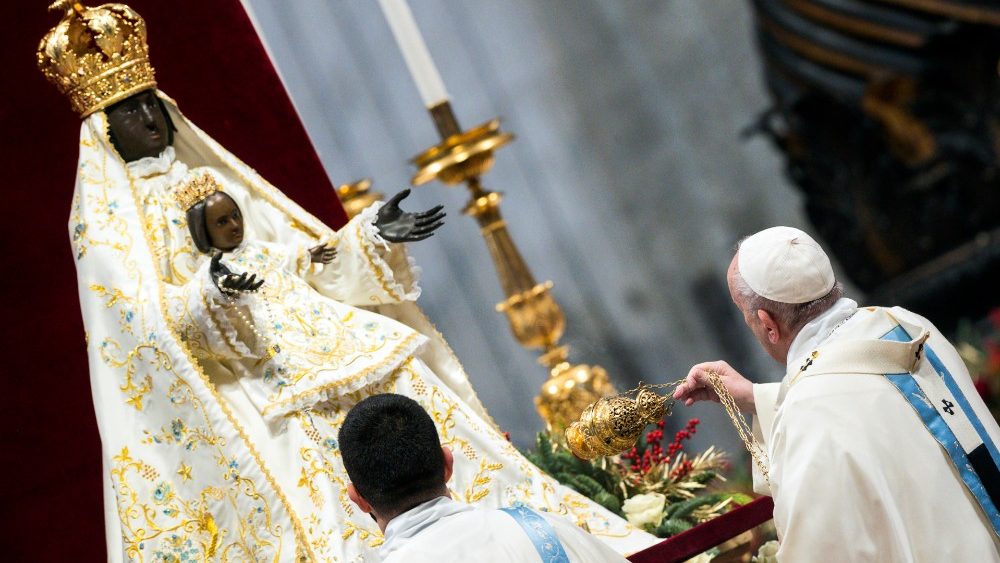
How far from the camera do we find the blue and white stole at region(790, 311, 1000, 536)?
2791mm

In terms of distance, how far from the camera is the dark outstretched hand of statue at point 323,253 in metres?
4.20

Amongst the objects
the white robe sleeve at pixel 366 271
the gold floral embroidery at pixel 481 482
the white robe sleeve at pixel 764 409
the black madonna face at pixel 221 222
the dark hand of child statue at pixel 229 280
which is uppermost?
the black madonna face at pixel 221 222

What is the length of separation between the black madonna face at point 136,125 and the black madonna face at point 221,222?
0.32 metres

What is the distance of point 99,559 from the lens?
185 inches

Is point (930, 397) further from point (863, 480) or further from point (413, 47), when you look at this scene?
point (413, 47)

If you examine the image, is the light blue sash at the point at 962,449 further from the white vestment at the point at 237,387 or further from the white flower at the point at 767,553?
the white vestment at the point at 237,387

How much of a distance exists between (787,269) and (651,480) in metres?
1.55

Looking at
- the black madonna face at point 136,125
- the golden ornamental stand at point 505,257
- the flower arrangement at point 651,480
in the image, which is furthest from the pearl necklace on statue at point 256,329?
the golden ornamental stand at point 505,257

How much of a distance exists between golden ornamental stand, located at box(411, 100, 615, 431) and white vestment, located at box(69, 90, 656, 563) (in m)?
0.87

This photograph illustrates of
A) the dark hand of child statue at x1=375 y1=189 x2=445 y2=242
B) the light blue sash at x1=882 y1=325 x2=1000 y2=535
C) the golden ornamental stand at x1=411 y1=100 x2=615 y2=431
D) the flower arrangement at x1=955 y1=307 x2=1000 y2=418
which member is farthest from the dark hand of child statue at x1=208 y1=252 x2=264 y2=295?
the flower arrangement at x1=955 y1=307 x2=1000 y2=418

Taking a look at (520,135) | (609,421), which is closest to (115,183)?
(609,421)

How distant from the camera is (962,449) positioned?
2805mm

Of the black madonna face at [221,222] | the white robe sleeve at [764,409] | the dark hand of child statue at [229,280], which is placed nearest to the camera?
the white robe sleeve at [764,409]

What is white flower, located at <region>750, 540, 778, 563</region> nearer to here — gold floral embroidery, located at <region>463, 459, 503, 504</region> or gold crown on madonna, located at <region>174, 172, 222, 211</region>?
gold floral embroidery, located at <region>463, 459, 503, 504</region>
